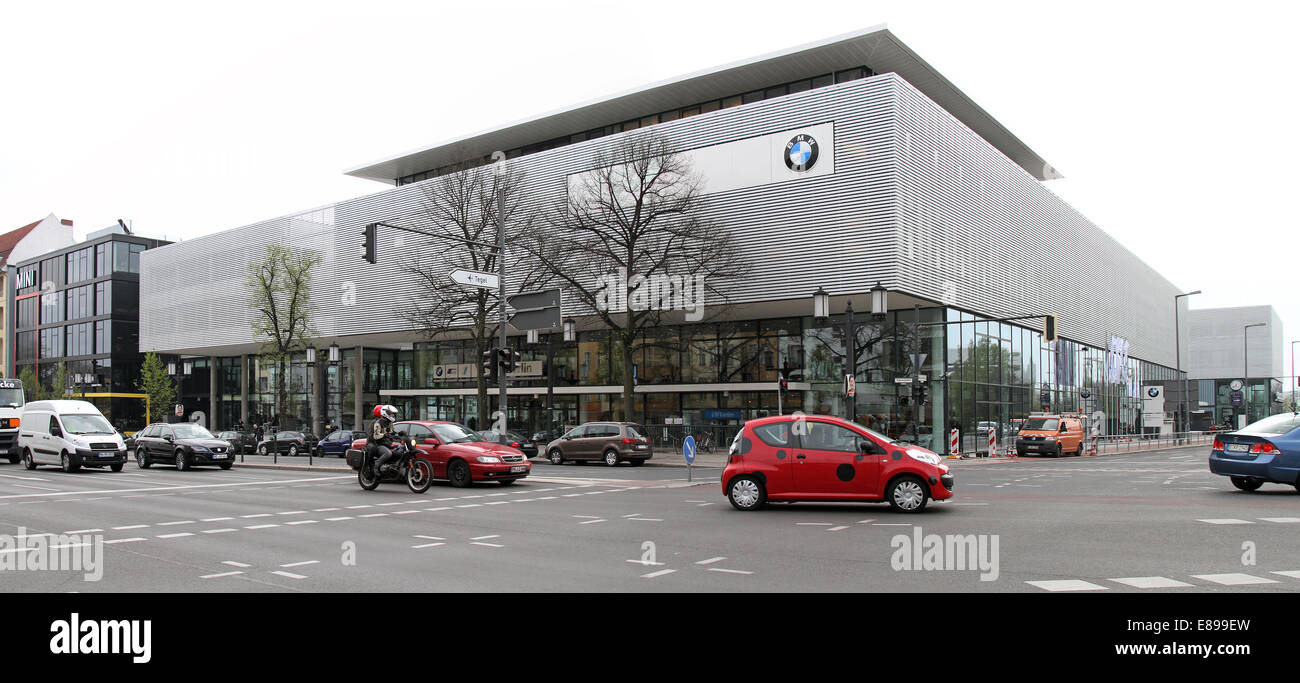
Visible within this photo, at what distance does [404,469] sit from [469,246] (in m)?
23.1

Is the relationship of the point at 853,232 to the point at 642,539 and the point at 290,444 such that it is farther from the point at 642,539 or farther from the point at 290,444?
the point at 290,444

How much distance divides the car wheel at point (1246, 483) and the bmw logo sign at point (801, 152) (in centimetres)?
2300

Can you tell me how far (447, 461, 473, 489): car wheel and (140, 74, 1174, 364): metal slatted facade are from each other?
69.1 feet

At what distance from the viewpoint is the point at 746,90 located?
4422 centimetres

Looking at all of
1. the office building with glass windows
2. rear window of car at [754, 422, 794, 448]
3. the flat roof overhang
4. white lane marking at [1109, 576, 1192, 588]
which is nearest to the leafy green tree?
the office building with glass windows

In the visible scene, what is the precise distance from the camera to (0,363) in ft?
309

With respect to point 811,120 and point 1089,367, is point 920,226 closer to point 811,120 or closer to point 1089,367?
point 811,120

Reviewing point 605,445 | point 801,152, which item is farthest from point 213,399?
point 801,152

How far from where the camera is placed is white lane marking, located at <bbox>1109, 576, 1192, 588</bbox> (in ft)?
24.9

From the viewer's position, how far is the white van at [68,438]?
27281mm

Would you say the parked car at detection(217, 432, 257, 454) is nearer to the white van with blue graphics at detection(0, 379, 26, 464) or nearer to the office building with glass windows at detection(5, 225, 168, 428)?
the white van with blue graphics at detection(0, 379, 26, 464)

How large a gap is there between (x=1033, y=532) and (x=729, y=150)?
30605 millimetres

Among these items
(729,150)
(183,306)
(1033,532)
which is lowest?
(1033,532)

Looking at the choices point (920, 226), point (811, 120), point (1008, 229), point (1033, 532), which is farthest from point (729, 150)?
point (1033, 532)
